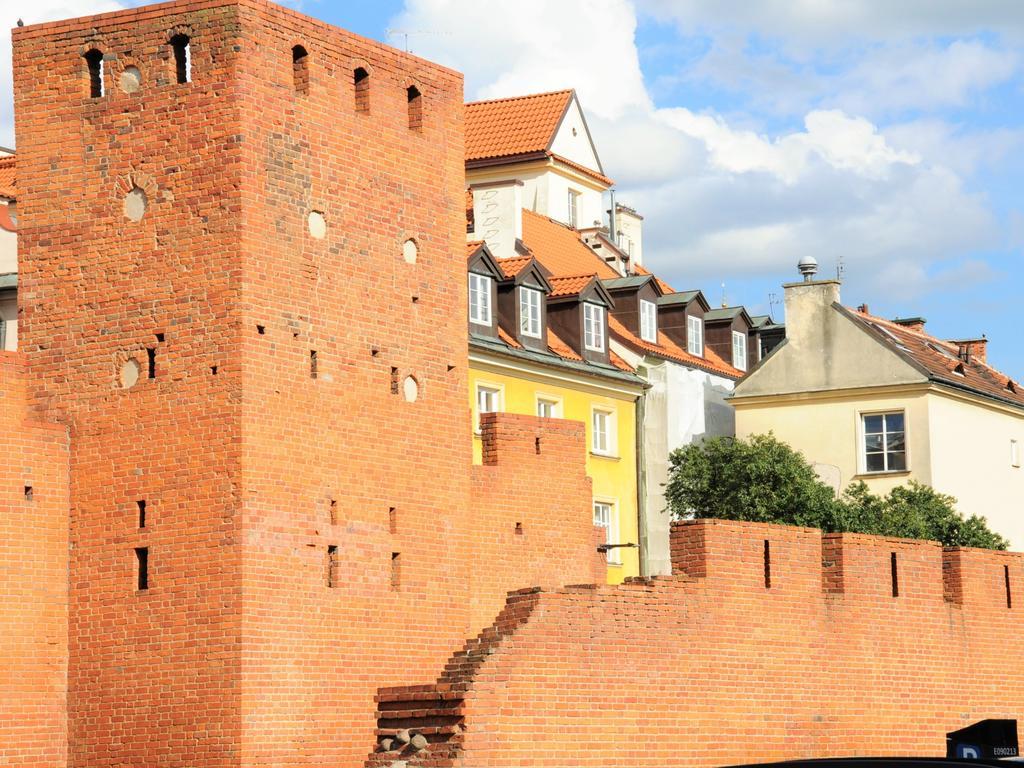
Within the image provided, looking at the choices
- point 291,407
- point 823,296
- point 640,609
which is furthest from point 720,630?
point 823,296

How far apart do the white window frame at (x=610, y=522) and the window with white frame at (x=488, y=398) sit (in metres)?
3.26

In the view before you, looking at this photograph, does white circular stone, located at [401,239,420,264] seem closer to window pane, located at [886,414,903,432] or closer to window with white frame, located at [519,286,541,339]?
window with white frame, located at [519,286,541,339]

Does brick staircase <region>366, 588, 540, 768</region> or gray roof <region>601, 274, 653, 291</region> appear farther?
gray roof <region>601, 274, 653, 291</region>

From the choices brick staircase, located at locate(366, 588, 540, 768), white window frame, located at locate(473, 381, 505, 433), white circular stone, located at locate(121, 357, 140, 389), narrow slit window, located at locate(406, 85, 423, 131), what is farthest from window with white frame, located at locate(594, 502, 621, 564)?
white circular stone, located at locate(121, 357, 140, 389)

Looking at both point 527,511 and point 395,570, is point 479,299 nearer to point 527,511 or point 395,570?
point 527,511

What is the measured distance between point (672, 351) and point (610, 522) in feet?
15.1

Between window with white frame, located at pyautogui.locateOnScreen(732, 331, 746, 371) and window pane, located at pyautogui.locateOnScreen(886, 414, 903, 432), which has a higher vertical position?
window with white frame, located at pyautogui.locateOnScreen(732, 331, 746, 371)

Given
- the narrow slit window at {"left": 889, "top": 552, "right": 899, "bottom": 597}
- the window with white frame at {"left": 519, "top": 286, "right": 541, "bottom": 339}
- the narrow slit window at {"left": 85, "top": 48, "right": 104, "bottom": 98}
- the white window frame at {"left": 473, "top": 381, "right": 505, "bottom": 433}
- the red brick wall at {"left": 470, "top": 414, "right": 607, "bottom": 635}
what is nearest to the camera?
the narrow slit window at {"left": 85, "top": 48, "right": 104, "bottom": 98}

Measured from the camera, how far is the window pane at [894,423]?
4012cm

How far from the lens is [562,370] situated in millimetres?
38312

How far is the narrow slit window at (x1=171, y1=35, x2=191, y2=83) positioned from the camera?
68.6 ft

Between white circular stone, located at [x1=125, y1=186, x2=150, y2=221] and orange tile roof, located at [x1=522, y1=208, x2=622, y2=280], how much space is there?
68.5 feet

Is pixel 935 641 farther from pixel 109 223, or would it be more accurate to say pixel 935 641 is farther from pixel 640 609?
pixel 109 223

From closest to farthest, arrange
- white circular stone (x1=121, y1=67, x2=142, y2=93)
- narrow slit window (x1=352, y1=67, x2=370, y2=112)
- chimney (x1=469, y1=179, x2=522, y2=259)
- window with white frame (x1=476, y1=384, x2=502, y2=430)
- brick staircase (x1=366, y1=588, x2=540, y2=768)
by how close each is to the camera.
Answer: brick staircase (x1=366, y1=588, x2=540, y2=768) → white circular stone (x1=121, y1=67, x2=142, y2=93) → narrow slit window (x1=352, y1=67, x2=370, y2=112) → window with white frame (x1=476, y1=384, x2=502, y2=430) → chimney (x1=469, y1=179, x2=522, y2=259)
